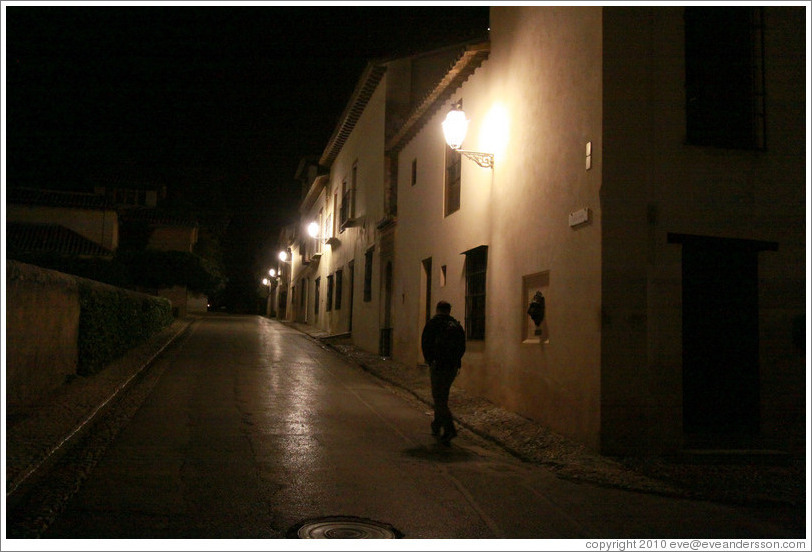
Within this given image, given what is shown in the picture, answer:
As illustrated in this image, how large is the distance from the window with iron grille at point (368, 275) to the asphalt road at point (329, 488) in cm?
1164

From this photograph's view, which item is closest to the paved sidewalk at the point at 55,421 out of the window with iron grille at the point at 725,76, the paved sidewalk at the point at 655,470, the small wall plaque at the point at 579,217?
the paved sidewalk at the point at 655,470

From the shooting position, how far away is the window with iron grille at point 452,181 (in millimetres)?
14047

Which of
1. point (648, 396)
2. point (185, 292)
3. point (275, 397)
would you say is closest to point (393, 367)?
point (275, 397)

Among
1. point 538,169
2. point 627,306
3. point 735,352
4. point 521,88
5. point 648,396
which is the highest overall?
point 521,88

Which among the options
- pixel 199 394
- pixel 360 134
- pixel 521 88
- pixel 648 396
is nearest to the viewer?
pixel 648 396

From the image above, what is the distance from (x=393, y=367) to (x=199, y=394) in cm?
617

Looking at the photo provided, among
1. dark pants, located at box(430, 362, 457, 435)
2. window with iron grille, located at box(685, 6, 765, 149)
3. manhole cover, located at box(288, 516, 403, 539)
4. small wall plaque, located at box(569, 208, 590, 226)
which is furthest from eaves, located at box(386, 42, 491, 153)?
manhole cover, located at box(288, 516, 403, 539)

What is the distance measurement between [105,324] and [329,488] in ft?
30.2

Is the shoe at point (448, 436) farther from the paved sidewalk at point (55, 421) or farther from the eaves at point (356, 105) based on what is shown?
the eaves at point (356, 105)

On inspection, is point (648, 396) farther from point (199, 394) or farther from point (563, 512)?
point (199, 394)

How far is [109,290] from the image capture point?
556 inches

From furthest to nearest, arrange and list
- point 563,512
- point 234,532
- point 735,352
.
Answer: point 735,352
point 563,512
point 234,532

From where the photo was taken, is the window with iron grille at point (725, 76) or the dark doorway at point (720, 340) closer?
the dark doorway at point (720, 340)

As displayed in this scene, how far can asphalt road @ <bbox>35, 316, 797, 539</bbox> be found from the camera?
5129 mm
